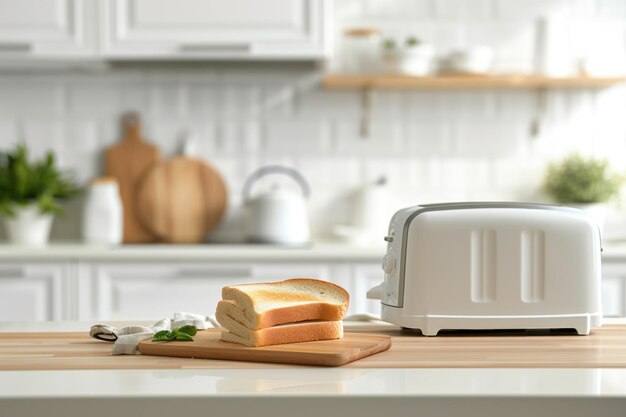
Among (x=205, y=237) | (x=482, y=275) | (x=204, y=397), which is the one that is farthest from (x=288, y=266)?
(x=204, y=397)

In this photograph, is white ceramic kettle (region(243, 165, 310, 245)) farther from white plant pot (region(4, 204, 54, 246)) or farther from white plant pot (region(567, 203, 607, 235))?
white plant pot (region(567, 203, 607, 235))

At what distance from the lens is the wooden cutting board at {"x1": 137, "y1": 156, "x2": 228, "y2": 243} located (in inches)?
145

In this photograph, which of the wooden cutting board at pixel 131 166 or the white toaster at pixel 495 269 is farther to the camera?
the wooden cutting board at pixel 131 166

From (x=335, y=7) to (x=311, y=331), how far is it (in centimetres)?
271

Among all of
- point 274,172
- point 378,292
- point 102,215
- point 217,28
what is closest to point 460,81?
point 274,172

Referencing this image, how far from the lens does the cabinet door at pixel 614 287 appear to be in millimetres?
3232

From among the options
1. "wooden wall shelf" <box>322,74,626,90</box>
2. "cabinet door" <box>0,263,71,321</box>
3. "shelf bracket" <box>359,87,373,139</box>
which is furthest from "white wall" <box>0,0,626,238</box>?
"cabinet door" <box>0,263,71,321</box>

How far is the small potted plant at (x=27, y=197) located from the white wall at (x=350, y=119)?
0.18 meters

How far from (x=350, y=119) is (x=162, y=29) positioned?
89 cm

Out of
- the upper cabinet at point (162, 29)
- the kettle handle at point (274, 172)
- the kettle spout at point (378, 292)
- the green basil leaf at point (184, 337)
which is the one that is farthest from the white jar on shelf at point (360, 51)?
the green basil leaf at point (184, 337)

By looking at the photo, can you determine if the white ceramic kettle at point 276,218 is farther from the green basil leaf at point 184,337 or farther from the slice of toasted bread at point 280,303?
the green basil leaf at point 184,337

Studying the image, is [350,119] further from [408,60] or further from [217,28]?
[217,28]

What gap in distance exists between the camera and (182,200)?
371 cm

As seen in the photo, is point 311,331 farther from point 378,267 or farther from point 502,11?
point 502,11
